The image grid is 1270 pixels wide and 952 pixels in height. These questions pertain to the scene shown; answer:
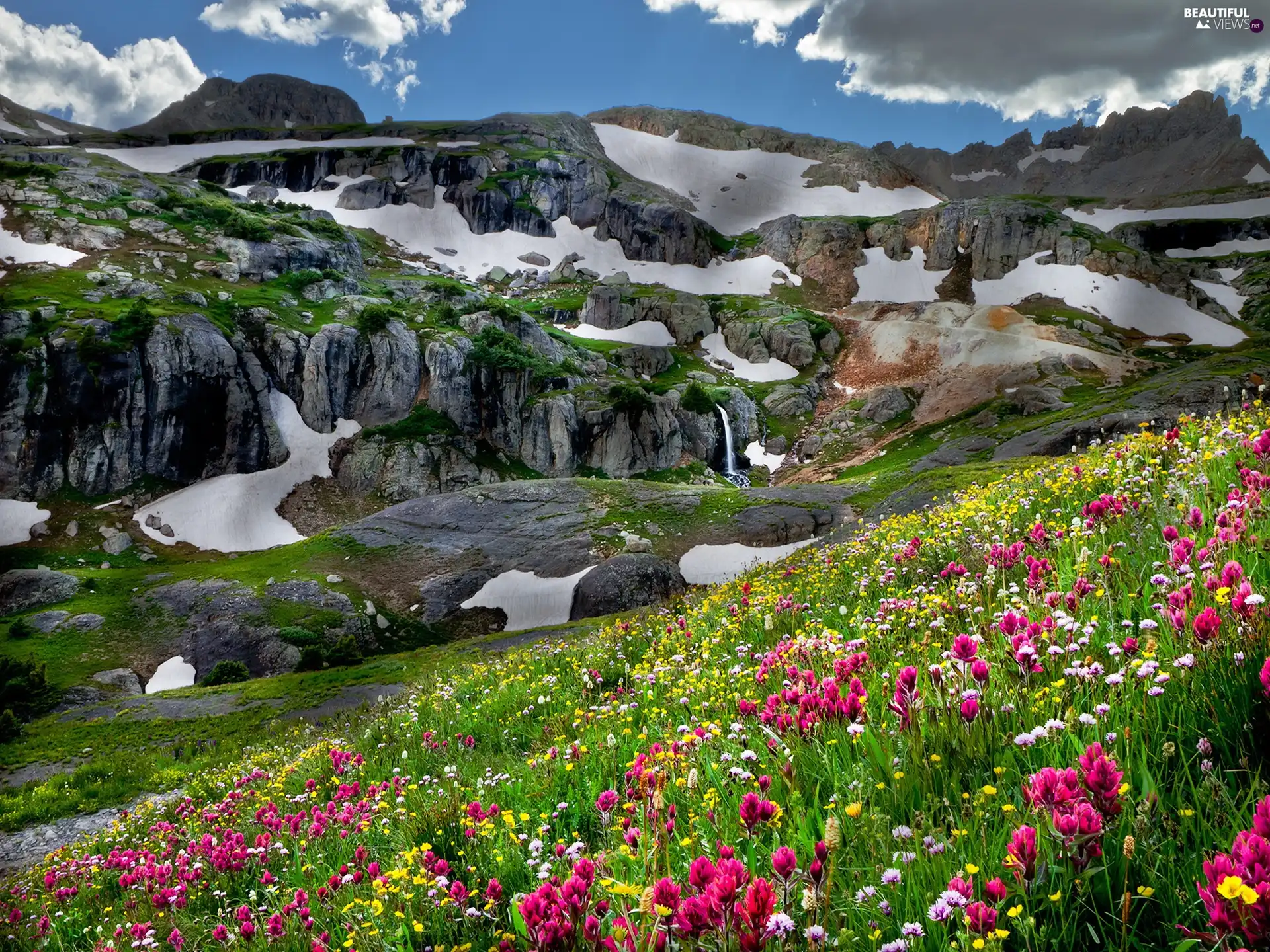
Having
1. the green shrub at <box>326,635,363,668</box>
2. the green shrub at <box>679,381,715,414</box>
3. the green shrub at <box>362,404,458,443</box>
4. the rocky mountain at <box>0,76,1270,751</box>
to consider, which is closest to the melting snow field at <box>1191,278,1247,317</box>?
the rocky mountain at <box>0,76,1270,751</box>

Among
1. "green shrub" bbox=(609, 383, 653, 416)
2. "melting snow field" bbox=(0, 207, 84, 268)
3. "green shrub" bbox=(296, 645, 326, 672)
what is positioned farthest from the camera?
"green shrub" bbox=(609, 383, 653, 416)

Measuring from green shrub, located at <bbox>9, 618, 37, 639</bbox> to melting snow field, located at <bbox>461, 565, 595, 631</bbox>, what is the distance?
93.3 ft

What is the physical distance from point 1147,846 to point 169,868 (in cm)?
872

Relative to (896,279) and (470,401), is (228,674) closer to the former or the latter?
(470,401)

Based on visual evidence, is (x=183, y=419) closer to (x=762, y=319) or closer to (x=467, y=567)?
(x=467, y=567)

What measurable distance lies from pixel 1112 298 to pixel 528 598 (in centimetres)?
15082

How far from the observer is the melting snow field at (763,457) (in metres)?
103

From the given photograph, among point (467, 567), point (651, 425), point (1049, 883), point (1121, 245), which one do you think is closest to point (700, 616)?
point (1049, 883)

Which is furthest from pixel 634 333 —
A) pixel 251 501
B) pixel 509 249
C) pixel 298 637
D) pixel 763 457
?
pixel 298 637

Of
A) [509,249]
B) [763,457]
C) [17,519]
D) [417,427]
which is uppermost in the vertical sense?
[509,249]

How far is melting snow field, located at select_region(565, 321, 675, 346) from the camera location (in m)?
137

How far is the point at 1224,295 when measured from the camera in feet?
553

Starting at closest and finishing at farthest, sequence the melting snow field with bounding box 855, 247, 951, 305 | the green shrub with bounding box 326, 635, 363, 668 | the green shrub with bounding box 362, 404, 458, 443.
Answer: the green shrub with bounding box 326, 635, 363, 668 → the green shrub with bounding box 362, 404, 458, 443 → the melting snow field with bounding box 855, 247, 951, 305

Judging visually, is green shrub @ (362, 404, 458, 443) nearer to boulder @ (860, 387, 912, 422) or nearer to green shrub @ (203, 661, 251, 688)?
green shrub @ (203, 661, 251, 688)
